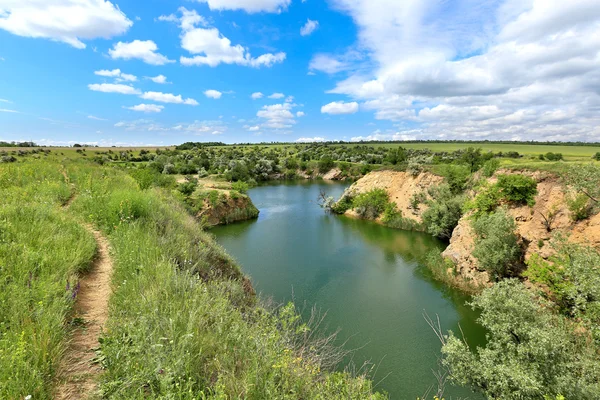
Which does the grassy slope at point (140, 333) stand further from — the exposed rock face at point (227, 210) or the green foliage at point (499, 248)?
the exposed rock face at point (227, 210)

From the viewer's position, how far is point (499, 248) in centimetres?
1402

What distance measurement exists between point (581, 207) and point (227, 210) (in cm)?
2679

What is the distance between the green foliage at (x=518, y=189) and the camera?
16.0 m

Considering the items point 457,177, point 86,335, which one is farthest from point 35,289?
point 457,177

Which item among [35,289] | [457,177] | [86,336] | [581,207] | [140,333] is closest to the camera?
[140,333]

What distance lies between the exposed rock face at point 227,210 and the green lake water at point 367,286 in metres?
1.54

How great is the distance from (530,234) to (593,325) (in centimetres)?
865

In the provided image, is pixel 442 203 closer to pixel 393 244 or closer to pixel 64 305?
pixel 393 244

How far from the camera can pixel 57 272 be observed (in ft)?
14.0

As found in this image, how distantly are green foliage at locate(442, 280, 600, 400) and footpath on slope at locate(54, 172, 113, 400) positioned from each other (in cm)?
771

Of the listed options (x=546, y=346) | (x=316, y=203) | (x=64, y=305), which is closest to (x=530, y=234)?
(x=546, y=346)

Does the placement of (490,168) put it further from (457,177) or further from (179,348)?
(179,348)

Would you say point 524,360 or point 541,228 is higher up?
point 541,228

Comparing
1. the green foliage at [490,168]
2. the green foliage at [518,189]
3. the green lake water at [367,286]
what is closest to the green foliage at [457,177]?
the green foliage at [490,168]
